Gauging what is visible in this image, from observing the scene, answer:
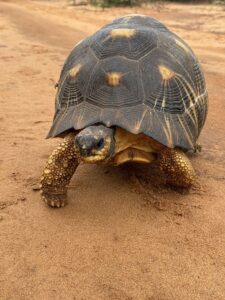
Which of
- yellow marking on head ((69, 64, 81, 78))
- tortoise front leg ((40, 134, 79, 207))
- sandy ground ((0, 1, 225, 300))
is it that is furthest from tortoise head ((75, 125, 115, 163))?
yellow marking on head ((69, 64, 81, 78))

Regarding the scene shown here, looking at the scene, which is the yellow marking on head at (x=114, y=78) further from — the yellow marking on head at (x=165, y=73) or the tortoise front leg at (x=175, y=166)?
the tortoise front leg at (x=175, y=166)

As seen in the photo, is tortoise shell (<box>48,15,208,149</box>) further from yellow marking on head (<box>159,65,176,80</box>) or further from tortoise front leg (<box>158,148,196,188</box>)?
tortoise front leg (<box>158,148,196,188</box>)

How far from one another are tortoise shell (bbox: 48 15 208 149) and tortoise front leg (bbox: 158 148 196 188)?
115 mm

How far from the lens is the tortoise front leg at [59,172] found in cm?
324

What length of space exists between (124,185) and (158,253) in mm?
864

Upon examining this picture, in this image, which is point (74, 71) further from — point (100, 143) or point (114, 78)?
point (100, 143)

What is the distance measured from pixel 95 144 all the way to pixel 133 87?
1.95 feet

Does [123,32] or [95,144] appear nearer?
[95,144]

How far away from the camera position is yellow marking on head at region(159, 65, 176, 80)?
3311 millimetres

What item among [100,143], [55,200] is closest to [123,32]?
[100,143]

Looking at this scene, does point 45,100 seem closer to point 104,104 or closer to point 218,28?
point 104,104

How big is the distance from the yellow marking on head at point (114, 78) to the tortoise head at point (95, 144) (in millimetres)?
382

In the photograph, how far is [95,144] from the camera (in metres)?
2.84

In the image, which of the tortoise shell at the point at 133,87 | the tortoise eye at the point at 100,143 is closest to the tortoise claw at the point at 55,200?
the tortoise shell at the point at 133,87
